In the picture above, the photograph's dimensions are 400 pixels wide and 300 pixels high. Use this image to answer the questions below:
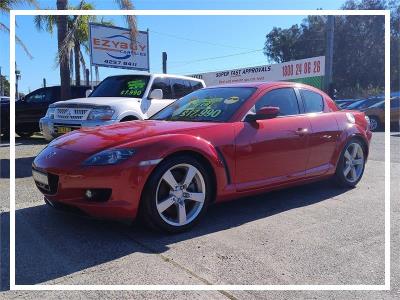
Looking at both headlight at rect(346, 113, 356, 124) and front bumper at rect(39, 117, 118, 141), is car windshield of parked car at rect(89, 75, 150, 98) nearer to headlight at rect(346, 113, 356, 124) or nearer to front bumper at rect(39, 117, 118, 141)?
front bumper at rect(39, 117, 118, 141)

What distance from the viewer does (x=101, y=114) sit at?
746cm

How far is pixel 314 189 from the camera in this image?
5.63m

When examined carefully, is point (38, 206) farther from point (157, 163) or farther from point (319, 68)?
point (319, 68)

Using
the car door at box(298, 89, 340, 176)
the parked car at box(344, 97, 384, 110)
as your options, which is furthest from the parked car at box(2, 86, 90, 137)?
the parked car at box(344, 97, 384, 110)

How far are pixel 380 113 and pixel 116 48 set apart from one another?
35.1 feet

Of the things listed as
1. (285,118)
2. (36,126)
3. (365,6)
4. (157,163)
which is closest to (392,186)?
(285,118)

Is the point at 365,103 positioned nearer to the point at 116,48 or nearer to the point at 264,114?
the point at 116,48

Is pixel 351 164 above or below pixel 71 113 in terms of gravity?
below

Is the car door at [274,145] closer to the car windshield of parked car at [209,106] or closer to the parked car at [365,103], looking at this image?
the car windshield of parked car at [209,106]

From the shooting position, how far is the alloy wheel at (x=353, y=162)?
5625mm

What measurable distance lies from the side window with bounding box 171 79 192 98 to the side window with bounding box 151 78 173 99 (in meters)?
0.16

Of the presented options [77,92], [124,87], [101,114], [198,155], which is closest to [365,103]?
[77,92]

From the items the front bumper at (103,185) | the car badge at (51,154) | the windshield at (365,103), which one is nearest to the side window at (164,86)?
the car badge at (51,154)

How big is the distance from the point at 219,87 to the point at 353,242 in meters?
2.42
